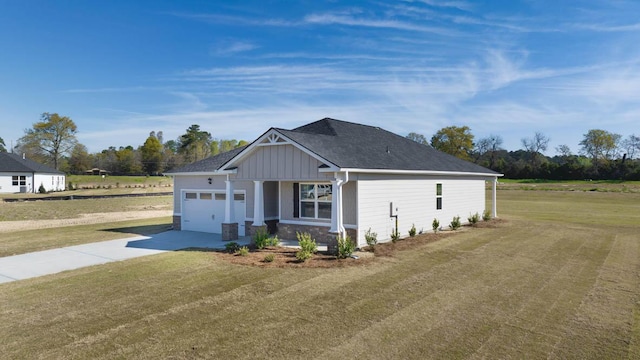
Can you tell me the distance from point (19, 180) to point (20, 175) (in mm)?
604

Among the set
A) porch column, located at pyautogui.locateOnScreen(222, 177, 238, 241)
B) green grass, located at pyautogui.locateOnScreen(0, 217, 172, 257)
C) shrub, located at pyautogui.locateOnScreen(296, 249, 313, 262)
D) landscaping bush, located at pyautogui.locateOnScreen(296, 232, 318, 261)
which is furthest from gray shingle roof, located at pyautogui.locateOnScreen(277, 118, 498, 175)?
green grass, located at pyautogui.locateOnScreen(0, 217, 172, 257)

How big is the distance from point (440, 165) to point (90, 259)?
14.9 metres

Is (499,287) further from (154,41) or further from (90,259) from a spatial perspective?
(154,41)

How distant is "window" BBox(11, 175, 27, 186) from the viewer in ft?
147

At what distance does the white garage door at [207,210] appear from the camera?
16672mm

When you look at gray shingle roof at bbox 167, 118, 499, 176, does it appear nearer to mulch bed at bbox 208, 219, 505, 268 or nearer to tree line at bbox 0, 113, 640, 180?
mulch bed at bbox 208, 219, 505, 268

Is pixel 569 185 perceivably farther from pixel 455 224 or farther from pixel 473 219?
pixel 455 224

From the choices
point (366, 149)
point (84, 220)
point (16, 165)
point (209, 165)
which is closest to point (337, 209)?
point (366, 149)

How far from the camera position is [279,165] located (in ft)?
45.1

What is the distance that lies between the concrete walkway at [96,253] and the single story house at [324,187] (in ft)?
4.34

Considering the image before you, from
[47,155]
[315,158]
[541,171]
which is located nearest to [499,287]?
[315,158]

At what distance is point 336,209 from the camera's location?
491 inches

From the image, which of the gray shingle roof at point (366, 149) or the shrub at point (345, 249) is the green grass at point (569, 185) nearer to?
the gray shingle roof at point (366, 149)

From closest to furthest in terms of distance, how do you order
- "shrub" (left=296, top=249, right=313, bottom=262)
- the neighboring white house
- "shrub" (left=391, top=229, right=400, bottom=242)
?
"shrub" (left=296, top=249, right=313, bottom=262), "shrub" (left=391, top=229, right=400, bottom=242), the neighboring white house
